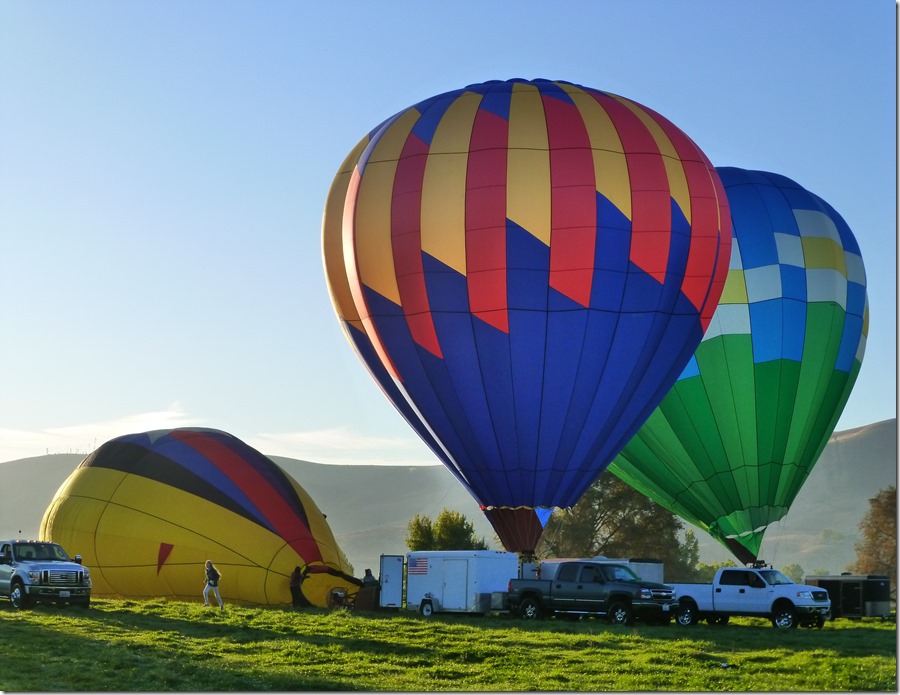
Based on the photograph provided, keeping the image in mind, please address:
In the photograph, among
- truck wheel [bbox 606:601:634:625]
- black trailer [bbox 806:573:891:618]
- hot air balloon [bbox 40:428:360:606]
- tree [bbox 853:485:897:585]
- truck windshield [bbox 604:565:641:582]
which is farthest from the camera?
tree [bbox 853:485:897:585]

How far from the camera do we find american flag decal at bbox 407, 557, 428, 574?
3127 cm

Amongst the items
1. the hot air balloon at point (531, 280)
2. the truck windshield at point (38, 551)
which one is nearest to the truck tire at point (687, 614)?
the hot air balloon at point (531, 280)

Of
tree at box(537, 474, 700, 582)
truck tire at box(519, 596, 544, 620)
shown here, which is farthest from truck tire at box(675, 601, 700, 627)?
tree at box(537, 474, 700, 582)

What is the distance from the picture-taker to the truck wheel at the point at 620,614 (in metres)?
28.2

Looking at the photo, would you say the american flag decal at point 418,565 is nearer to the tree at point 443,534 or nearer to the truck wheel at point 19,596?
the truck wheel at point 19,596

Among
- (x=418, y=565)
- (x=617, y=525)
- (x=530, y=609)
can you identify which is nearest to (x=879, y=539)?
(x=617, y=525)

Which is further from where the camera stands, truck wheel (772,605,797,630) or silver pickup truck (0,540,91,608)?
silver pickup truck (0,540,91,608)

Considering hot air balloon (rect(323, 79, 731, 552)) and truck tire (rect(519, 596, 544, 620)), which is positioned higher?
hot air balloon (rect(323, 79, 731, 552))

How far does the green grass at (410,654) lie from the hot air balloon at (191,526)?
4.20 m

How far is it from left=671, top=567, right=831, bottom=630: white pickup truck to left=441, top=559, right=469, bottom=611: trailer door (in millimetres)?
4620

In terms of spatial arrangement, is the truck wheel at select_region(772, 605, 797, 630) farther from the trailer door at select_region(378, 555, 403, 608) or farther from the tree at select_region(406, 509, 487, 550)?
the tree at select_region(406, 509, 487, 550)

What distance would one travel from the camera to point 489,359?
3094 centimetres

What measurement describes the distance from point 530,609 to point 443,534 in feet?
98.1

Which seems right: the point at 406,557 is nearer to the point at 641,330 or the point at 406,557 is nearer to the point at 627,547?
the point at 641,330
